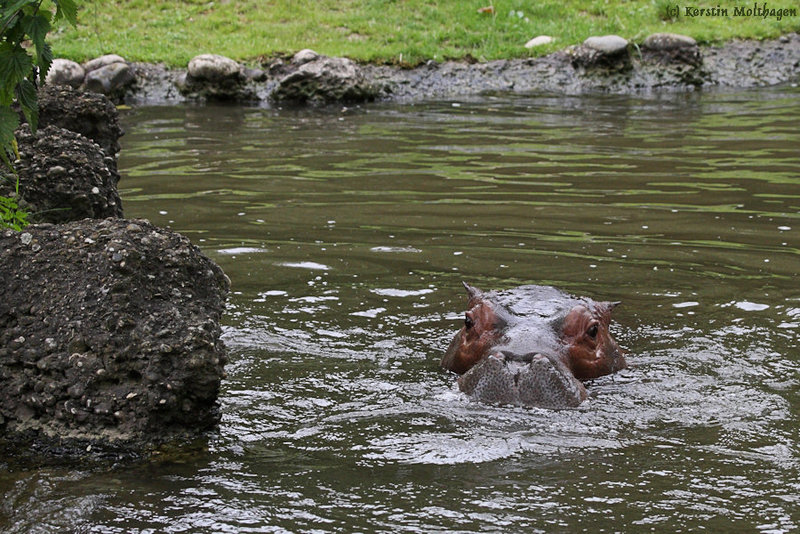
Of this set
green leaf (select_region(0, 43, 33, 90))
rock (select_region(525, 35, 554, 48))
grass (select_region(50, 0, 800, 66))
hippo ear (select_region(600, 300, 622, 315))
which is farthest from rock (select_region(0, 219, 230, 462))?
rock (select_region(525, 35, 554, 48))

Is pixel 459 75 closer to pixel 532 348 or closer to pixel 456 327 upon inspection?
pixel 456 327

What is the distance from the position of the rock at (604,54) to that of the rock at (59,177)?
14198mm

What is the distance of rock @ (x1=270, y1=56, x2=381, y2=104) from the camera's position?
57.7 ft

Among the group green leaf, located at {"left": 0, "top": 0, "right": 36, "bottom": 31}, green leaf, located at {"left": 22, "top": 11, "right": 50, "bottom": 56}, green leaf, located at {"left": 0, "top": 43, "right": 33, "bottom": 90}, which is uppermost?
green leaf, located at {"left": 0, "top": 0, "right": 36, "bottom": 31}

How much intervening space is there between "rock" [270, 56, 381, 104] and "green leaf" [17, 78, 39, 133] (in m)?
14.0

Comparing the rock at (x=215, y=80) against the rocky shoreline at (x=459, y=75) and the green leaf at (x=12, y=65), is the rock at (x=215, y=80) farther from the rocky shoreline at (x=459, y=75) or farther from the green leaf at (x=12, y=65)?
the green leaf at (x=12, y=65)

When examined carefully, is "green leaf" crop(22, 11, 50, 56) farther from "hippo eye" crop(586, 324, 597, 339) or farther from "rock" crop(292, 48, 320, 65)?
"rock" crop(292, 48, 320, 65)

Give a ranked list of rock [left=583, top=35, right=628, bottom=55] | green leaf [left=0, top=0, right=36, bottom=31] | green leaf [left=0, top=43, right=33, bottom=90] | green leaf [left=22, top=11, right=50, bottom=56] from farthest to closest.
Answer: rock [left=583, top=35, right=628, bottom=55]
green leaf [left=0, top=43, right=33, bottom=90]
green leaf [left=22, top=11, right=50, bottom=56]
green leaf [left=0, top=0, right=36, bottom=31]

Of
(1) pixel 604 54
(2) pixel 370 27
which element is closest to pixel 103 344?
(1) pixel 604 54

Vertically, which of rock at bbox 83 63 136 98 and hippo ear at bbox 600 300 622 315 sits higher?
rock at bbox 83 63 136 98

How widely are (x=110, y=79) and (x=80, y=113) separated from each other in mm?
11782

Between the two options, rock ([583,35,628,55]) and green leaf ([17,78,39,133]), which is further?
rock ([583,35,628,55])

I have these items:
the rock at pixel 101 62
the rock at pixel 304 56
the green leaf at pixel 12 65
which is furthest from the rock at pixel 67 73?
the green leaf at pixel 12 65

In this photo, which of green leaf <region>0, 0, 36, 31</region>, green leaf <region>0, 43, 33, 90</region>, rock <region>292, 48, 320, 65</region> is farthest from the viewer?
rock <region>292, 48, 320, 65</region>
